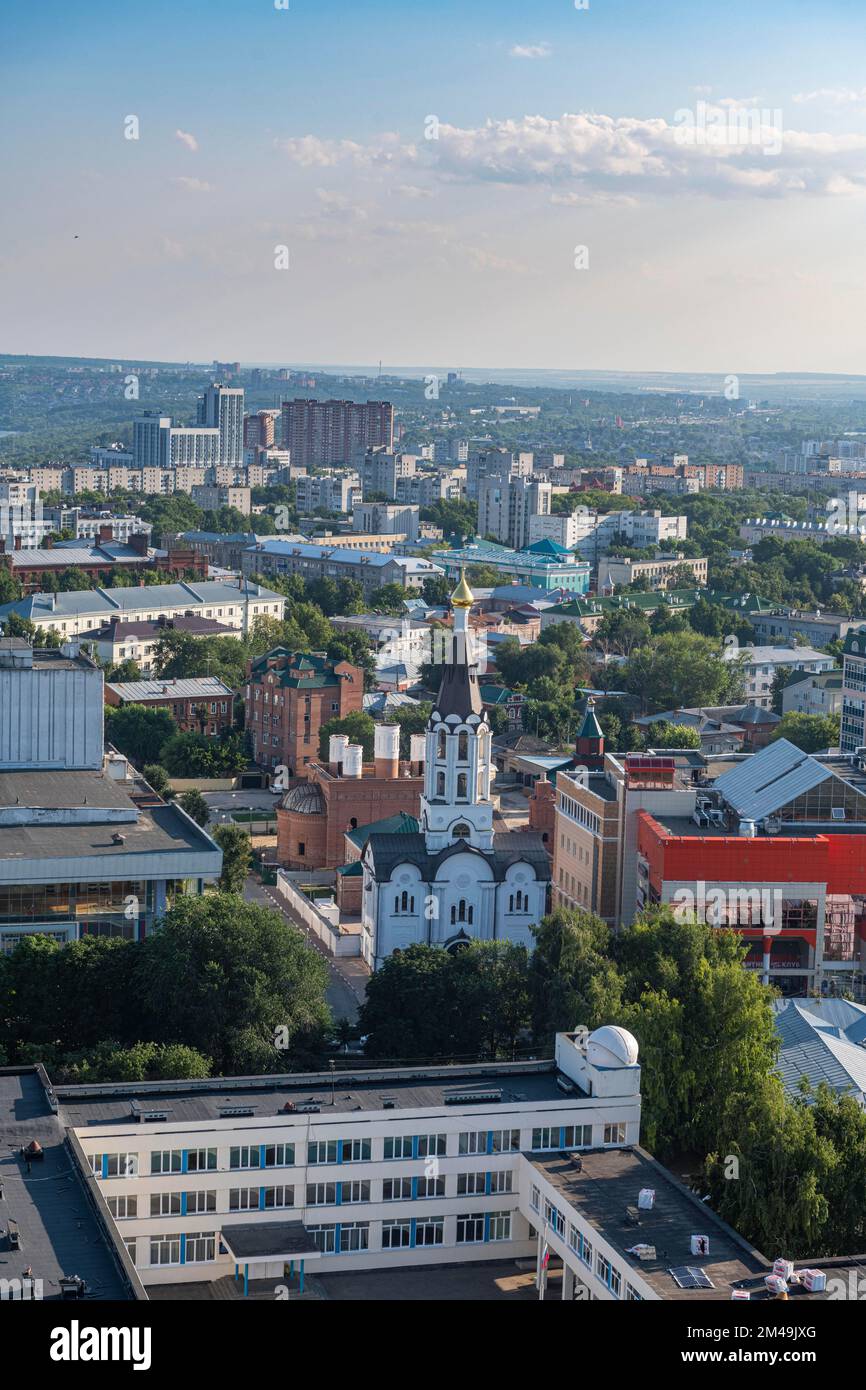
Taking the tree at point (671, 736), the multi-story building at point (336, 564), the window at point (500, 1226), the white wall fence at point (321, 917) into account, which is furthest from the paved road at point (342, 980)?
the multi-story building at point (336, 564)

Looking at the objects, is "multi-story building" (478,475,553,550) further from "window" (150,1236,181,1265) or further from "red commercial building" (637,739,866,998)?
"window" (150,1236,181,1265)

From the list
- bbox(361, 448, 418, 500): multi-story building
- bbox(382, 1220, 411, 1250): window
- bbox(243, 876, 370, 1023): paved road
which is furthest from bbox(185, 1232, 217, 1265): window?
bbox(361, 448, 418, 500): multi-story building

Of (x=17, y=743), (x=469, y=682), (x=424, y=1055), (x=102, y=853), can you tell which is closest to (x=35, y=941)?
(x=102, y=853)

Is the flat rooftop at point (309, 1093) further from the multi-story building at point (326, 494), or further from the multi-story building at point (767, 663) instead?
the multi-story building at point (326, 494)

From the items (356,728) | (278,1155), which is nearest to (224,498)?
(356,728)

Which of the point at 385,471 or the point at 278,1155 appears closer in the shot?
the point at 278,1155

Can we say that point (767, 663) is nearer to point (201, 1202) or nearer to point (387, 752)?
point (387, 752)

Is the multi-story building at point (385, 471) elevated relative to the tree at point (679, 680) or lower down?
elevated

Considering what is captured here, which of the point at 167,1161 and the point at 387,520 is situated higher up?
the point at 387,520
